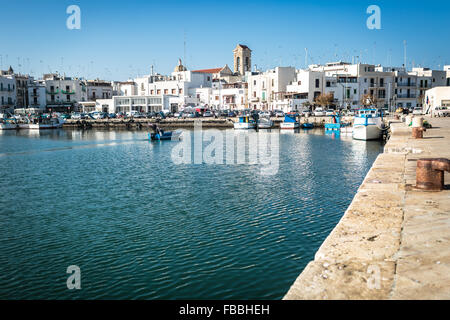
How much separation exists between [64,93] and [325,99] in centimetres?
6932

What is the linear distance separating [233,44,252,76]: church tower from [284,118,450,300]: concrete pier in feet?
364

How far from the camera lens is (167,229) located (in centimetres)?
1364

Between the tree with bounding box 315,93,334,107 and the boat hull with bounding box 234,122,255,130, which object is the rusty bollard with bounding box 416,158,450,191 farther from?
the tree with bounding box 315,93,334,107

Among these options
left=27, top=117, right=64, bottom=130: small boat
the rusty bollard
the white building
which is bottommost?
the rusty bollard

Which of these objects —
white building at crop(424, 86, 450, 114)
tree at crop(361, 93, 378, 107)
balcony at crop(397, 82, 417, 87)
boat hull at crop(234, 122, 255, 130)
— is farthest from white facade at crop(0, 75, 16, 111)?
white building at crop(424, 86, 450, 114)

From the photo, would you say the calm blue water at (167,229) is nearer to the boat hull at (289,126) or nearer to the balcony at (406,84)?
the boat hull at (289,126)

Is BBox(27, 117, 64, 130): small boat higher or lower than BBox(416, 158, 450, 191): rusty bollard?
higher

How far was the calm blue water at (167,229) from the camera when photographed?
9547 millimetres

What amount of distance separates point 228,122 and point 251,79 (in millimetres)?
20818

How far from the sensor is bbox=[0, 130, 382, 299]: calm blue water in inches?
376

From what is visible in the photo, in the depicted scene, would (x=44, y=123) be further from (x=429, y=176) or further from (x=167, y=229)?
(x=429, y=176)

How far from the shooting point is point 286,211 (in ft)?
50.3

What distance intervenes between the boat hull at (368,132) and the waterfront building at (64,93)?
84791mm
